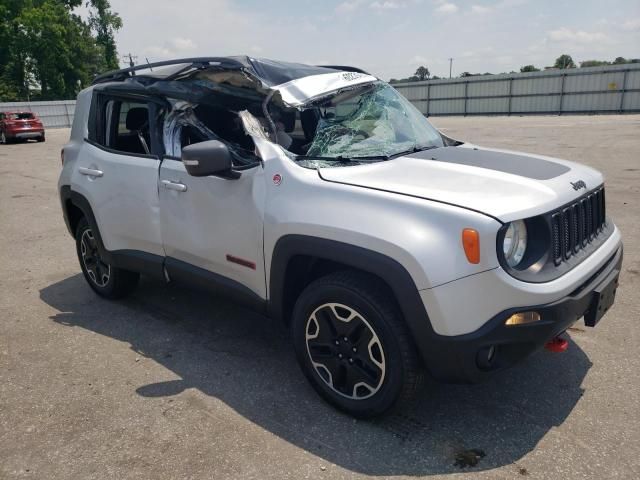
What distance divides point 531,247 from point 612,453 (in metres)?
1.04

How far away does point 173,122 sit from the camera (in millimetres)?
3863

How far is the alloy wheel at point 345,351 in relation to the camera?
→ 2.69m

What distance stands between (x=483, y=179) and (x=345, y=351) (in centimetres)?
114

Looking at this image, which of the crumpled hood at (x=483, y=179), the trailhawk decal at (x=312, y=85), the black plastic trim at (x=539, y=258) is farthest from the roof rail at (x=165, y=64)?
the black plastic trim at (x=539, y=258)

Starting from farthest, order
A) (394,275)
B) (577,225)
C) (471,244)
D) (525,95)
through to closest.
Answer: (525,95), (577,225), (394,275), (471,244)

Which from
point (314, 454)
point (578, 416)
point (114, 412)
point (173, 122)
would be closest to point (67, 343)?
point (114, 412)

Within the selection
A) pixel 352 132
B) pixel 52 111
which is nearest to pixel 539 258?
pixel 352 132

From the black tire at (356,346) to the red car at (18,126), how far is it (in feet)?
84.4

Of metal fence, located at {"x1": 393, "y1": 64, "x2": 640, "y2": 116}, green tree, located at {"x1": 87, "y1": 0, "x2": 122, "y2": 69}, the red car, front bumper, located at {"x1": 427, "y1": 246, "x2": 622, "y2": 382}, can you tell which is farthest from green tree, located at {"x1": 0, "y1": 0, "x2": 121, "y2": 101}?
front bumper, located at {"x1": 427, "y1": 246, "x2": 622, "y2": 382}

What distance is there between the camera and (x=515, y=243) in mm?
2477

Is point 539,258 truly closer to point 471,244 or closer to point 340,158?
point 471,244

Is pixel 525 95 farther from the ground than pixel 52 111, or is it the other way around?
pixel 525 95

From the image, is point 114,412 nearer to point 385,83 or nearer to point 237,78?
point 237,78

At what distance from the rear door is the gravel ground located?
73cm
